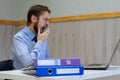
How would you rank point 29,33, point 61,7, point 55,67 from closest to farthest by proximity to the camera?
point 55,67, point 29,33, point 61,7

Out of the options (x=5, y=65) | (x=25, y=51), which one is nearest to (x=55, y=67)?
(x=25, y=51)

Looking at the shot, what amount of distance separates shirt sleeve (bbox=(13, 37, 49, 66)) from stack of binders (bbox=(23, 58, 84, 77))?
633mm

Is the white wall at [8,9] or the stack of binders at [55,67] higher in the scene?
the white wall at [8,9]

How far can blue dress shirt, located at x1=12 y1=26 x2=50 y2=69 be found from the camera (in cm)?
181

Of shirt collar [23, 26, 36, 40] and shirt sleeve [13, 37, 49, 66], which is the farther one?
shirt collar [23, 26, 36, 40]

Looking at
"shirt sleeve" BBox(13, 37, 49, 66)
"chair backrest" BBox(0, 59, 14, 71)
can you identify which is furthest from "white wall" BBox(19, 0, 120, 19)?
"chair backrest" BBox(0, 59, 14, 71)

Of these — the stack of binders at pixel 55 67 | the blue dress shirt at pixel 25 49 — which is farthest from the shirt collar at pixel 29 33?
the stack of binders at pixel 55 67

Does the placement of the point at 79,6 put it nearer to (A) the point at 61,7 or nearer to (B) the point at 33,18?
(A) the point at 61,7

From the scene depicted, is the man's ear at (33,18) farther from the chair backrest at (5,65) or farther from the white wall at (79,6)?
the white wall at (79,6)

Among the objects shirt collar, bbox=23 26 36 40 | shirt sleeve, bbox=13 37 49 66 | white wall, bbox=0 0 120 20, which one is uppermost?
white wall, bbox=0 0 120 20

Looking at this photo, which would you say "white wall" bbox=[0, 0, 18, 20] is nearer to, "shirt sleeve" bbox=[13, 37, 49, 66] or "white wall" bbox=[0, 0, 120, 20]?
"white wall" bbox=[0, 0, 120, 20]

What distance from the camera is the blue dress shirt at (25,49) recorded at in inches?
71.1

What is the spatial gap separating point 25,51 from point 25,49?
3cm

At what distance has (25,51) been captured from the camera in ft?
6.00
